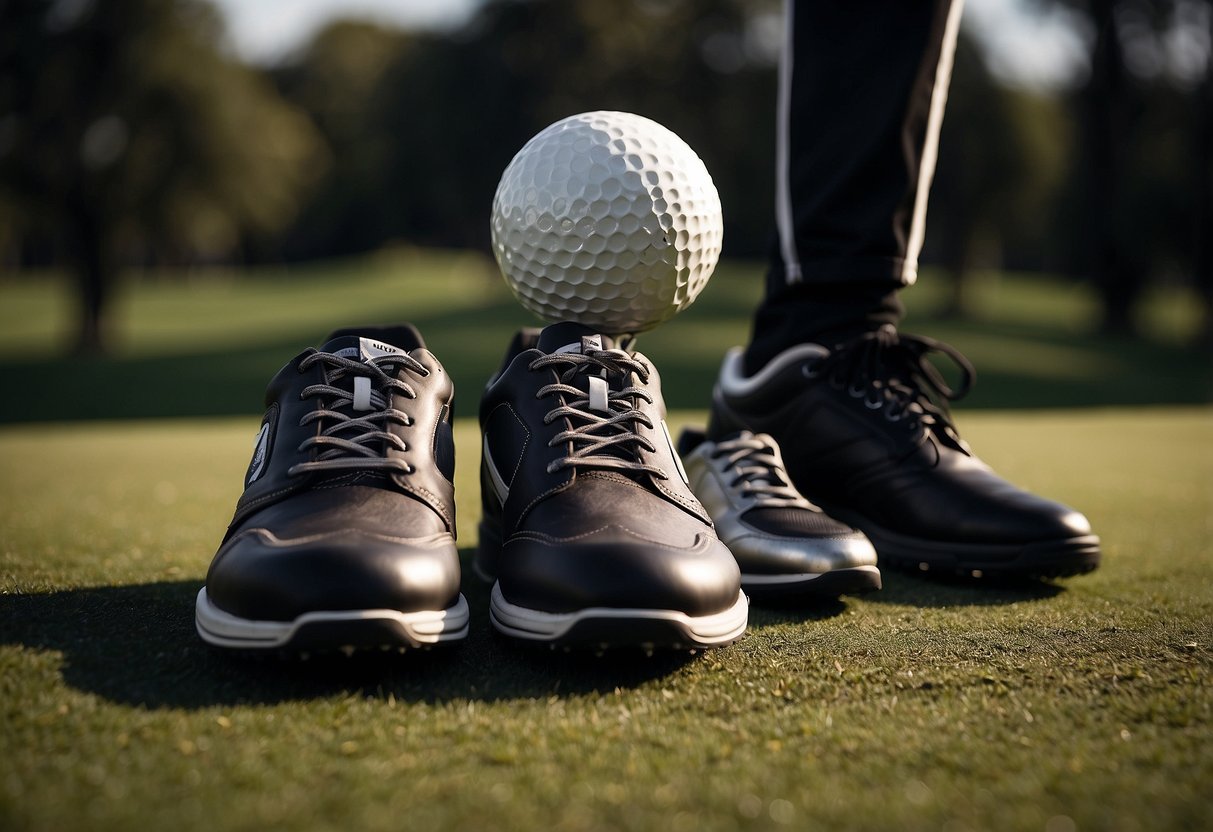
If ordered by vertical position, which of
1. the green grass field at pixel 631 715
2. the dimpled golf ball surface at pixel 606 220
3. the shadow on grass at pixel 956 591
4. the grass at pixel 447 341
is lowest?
the grass at pixel 447 341

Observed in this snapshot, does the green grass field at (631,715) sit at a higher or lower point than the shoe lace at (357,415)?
lower

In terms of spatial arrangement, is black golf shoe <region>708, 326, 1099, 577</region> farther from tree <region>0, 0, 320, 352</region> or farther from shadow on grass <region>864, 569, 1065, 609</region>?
tree <region>0, 0, 320, 352</region>

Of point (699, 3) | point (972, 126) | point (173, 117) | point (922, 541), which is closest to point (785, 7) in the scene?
point (922, 541)

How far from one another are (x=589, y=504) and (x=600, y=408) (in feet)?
0.72

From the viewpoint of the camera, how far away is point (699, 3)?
Result: 27.9m

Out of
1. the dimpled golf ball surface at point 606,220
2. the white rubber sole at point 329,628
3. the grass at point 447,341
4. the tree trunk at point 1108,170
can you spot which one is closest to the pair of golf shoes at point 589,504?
the white rubber sole at point 329,628

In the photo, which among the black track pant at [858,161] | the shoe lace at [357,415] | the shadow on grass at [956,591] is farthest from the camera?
the black track pant at [858,161]

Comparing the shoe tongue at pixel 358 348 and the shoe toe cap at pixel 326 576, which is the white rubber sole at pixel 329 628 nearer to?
the shoe toe cap at pixel 326 576

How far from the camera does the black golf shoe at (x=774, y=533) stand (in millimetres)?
1600

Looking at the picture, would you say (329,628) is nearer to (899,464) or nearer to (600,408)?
(600,408)

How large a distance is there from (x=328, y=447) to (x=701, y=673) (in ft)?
2.22

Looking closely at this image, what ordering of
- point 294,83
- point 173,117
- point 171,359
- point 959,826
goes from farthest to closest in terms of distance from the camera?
point 294,83
point 173,117
point 171,359
point 959,826

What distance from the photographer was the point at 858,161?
86.0 inches

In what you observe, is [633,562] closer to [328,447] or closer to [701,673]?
[701,673]
